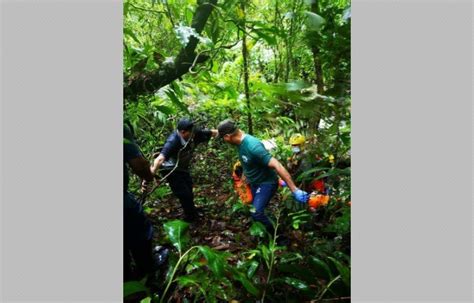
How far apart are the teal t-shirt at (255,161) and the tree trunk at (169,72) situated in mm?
735

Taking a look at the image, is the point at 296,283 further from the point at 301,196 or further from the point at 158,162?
the point at 158,162

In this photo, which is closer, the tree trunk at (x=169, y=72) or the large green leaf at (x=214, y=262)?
the large green leaf at (x=214, y=262)

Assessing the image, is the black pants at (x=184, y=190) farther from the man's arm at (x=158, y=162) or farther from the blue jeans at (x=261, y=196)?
the blue jeans at (x=261, y=196)

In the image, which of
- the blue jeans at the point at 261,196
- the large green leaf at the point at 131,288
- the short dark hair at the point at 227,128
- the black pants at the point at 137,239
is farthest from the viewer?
the short dark hair at the point at 227,128

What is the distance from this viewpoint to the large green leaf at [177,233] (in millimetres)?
1281

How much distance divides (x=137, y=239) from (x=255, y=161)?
863 mm

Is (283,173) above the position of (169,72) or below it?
below

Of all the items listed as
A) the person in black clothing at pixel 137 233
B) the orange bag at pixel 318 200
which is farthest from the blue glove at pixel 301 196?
the person in black clothing at pixel 137 233

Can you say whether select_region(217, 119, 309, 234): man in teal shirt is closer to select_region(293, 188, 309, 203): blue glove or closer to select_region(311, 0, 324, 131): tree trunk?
select_region(293, 188, 309, 203): blue glove

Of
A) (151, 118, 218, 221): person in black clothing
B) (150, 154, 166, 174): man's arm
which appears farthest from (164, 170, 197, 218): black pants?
(150, 154, 166, 174): man's arm

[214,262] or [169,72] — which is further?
[169,72]

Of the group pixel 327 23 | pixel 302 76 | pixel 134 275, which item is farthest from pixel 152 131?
pixel 327 23

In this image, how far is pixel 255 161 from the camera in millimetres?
2051

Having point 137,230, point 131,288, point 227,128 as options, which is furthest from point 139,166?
point 227,128
